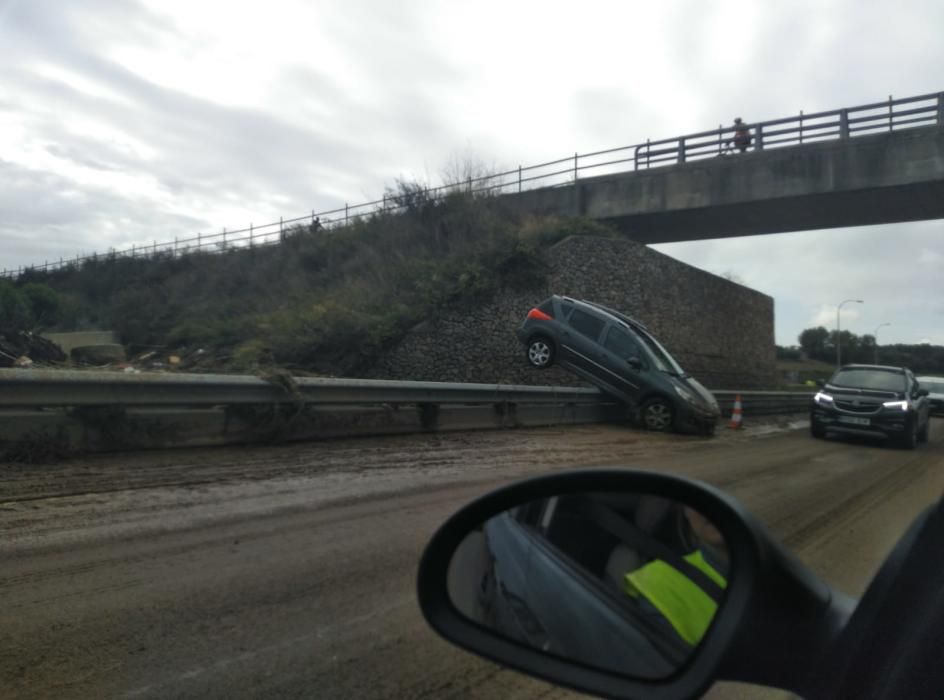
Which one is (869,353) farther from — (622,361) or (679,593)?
(679,593)

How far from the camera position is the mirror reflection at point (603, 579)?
166 cm

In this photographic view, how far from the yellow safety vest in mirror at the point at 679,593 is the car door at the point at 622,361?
46.4 feet

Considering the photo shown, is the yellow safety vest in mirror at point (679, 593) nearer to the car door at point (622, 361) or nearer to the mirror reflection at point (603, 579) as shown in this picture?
the mirror reflection at point (603, 579)

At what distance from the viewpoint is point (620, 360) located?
15820 mm

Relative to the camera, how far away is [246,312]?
1299 inches

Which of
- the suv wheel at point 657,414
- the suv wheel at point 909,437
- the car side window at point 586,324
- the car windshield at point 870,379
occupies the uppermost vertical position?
the car side window at point 586,324

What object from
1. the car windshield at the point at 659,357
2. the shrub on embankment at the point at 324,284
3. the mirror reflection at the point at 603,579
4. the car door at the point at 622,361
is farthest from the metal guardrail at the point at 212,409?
the mirror reflection at the point at 603,579

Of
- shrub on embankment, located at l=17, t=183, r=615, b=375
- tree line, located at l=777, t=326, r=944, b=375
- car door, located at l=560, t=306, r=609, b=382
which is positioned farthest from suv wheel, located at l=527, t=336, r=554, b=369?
tree line, located at l=777, t=326, r=944, b=375

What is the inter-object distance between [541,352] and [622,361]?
2376mm

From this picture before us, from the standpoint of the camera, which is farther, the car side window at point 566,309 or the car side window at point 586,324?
the car side window at point 566,309

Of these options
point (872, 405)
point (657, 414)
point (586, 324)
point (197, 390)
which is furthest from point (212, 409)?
point (872, 405)

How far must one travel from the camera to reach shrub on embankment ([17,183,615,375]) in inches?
865

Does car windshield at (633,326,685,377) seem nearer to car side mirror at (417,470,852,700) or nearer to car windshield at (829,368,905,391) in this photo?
car windshield at (829,368,905,391)

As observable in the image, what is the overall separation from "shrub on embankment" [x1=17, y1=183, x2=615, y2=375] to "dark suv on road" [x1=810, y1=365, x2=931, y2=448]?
10.3m
